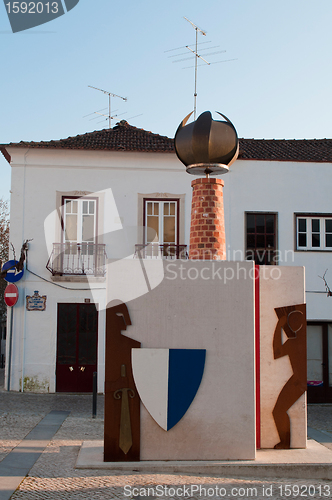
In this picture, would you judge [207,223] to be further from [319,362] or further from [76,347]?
[319,362]

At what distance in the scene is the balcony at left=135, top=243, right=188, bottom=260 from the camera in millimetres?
14430

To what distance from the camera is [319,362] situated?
14469 mm

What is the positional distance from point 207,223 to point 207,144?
3.66 feet

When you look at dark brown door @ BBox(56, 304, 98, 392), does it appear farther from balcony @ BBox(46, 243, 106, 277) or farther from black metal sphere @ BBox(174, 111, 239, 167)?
black metal sphere @ BBox(174, 111, 239, 167)

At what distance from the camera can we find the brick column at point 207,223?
7.52m

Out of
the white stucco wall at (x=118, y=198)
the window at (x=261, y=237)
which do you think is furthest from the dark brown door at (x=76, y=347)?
the window at (x=261, y=237)

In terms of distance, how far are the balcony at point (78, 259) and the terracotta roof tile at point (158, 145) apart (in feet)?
8.96

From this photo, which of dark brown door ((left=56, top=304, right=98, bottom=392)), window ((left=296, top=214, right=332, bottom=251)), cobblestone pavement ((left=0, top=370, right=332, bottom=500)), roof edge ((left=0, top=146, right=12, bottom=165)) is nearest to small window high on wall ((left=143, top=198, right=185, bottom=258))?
dark brown door ((left=56, top=304, right=98, bottom=392))

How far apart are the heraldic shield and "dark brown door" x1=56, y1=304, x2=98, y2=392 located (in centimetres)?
792

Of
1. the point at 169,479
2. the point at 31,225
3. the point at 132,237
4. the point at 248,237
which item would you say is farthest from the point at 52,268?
the point at 169,479

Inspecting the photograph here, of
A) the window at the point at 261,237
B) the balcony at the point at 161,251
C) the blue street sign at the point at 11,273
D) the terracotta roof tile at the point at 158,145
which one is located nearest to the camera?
the blue street sign at the point at 11,273

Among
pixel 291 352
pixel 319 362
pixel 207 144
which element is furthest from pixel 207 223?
pixel 319 362

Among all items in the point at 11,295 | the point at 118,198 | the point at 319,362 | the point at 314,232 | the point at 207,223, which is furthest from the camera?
the point at 314,232

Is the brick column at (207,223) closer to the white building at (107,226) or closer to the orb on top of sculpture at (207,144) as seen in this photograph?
the orb on top of sculpture at (207,144)
